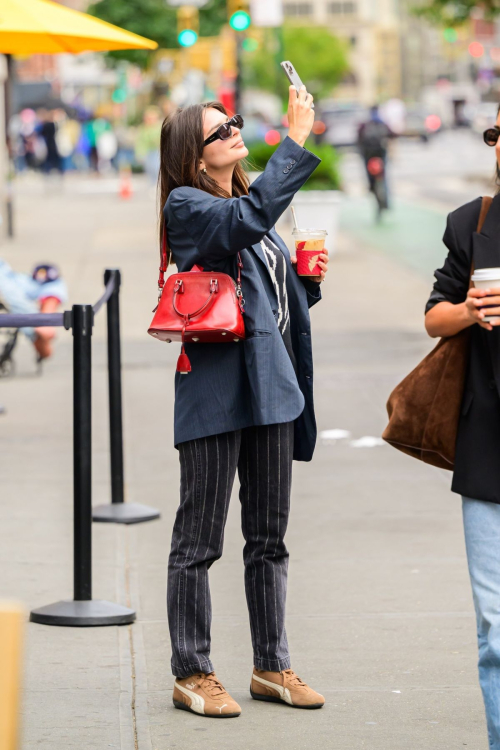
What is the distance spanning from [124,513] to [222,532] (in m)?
2.62

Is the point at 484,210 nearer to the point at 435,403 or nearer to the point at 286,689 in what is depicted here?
the point at 435,403

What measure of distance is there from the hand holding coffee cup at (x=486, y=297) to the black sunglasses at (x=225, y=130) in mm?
1170

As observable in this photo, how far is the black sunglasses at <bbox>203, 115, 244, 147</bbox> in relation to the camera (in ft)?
13.1

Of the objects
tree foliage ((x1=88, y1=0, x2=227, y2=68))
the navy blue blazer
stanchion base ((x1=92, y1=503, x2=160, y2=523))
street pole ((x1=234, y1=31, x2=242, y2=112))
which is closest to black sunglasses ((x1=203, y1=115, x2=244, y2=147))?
the navy blue blazer

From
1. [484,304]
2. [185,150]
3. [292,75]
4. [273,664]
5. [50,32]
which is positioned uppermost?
[50,32]

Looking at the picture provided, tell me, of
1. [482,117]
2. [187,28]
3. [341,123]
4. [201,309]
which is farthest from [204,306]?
[482,117]

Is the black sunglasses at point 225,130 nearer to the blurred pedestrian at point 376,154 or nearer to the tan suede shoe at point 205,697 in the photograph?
the tan suede shoe at point 205,697

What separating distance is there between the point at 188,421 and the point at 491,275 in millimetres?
1306

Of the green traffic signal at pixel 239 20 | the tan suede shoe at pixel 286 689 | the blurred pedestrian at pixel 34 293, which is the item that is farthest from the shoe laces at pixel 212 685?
the green traffic signal at pixel 239 20

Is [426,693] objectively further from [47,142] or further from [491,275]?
[47,142]

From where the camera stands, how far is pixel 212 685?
13.8 feet

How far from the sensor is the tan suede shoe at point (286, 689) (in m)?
4.25

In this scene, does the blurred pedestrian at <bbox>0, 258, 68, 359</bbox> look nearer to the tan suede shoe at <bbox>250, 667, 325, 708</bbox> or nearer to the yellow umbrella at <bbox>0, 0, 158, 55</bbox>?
the yellow umbrella at <bbox>0, 0, 158, 55</bbox>

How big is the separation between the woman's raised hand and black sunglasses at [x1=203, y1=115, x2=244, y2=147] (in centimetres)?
19
